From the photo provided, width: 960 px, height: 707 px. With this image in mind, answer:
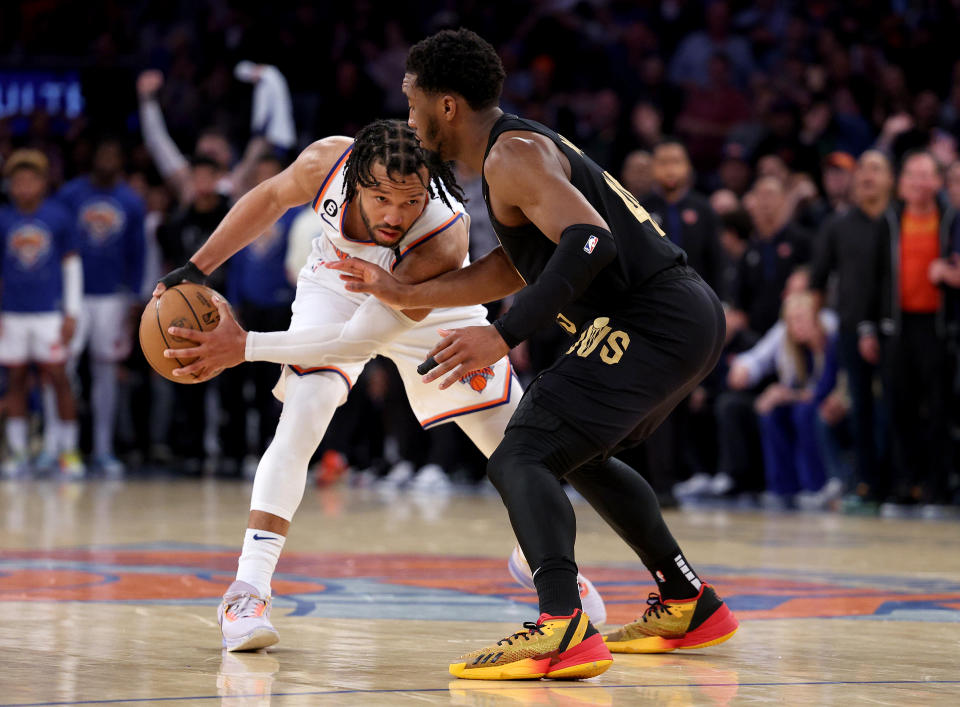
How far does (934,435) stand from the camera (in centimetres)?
936

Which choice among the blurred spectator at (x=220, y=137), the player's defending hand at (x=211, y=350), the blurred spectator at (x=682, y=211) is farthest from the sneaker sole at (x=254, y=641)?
the blurred spectator at (x=220, y=137)

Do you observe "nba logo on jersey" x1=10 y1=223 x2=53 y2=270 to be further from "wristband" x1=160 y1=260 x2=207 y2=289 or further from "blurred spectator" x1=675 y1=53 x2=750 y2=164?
"wristband" x1=160 y1=260 x2=207 y2=289

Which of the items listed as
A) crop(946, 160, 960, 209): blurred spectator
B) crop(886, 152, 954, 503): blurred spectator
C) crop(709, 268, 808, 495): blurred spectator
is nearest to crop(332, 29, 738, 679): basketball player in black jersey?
crop(886, 152, 954, 503): blurred spectator

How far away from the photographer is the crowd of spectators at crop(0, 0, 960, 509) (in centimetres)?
952

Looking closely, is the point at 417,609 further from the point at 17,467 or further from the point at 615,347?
the point at 17,467

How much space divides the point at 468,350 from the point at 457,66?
0.85 meters

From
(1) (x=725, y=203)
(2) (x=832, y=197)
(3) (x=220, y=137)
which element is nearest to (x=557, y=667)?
(2) (x=832, y=197)

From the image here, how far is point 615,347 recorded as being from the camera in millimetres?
3904

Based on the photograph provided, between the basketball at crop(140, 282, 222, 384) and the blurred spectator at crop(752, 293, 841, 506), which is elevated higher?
the basketball at crop(140, 282, 222, 384)

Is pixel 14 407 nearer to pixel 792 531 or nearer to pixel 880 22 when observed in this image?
pixel 792 531

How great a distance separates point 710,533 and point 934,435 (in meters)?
2.26

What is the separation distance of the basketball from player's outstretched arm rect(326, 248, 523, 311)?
42 cm

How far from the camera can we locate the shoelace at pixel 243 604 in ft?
13.5

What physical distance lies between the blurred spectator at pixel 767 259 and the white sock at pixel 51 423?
5.63 meters
